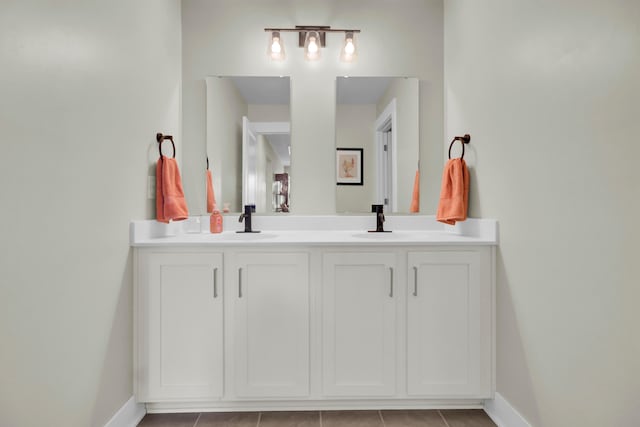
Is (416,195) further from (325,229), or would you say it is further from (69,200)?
(69,200)

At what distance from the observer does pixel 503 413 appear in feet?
5.65

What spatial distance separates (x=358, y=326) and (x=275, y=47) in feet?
5.84

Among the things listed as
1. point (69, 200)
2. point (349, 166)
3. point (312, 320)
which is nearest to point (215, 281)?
point (312, 320)

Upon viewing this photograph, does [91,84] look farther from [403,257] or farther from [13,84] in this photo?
[403,257]

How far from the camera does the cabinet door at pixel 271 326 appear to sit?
5.80 feet

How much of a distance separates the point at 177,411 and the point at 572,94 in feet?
7.28

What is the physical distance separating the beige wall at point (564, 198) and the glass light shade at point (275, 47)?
3.85 feet

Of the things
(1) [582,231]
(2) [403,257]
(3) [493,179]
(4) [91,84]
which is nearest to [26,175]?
(4) [91,84]

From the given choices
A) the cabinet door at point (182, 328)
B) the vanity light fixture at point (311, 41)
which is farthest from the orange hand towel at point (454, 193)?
the cabinet door at point (182, 328)

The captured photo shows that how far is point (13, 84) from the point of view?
3.50 ft

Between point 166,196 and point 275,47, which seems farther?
point 275,47

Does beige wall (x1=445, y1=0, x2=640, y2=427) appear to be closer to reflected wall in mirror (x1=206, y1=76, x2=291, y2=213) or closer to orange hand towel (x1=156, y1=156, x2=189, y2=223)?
reflected wall in mirror (x1=206, y1=76, x2=291, y2=213)

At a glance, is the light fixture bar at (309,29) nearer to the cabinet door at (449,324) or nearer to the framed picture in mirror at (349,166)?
the framed picture in mirror at (349,166)

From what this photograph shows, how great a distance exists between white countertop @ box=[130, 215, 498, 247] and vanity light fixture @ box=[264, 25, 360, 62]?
105cm
